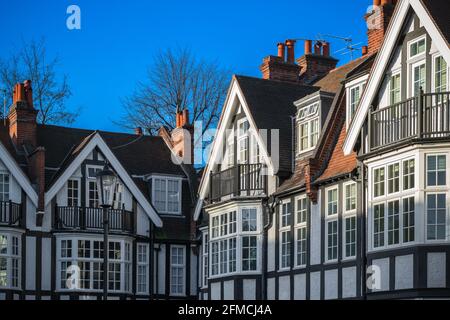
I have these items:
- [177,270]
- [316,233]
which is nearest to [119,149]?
[177,270]

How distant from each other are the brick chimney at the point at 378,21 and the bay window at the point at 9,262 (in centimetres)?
1539

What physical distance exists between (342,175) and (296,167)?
4204 mm

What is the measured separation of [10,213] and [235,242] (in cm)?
959

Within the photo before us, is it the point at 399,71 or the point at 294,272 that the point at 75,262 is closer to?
the point at 294,272

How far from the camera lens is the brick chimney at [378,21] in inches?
1163

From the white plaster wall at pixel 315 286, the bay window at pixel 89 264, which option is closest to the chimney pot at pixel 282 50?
the bay window at pixel 89 264

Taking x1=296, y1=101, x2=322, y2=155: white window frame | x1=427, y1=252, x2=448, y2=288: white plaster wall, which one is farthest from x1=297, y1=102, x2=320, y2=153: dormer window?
x1=427, y1=252, x2=448, y2=288: white plaster wall

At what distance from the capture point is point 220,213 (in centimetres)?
3384

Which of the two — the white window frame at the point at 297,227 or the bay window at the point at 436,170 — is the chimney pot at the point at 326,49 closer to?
the white window frame at the point at 297,227

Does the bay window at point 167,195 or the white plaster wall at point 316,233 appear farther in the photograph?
the bay window at point 167,195

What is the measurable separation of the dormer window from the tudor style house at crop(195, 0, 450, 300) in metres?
0.03

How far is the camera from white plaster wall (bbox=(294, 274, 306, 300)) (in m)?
29.6

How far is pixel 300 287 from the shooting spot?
29.8 metres
